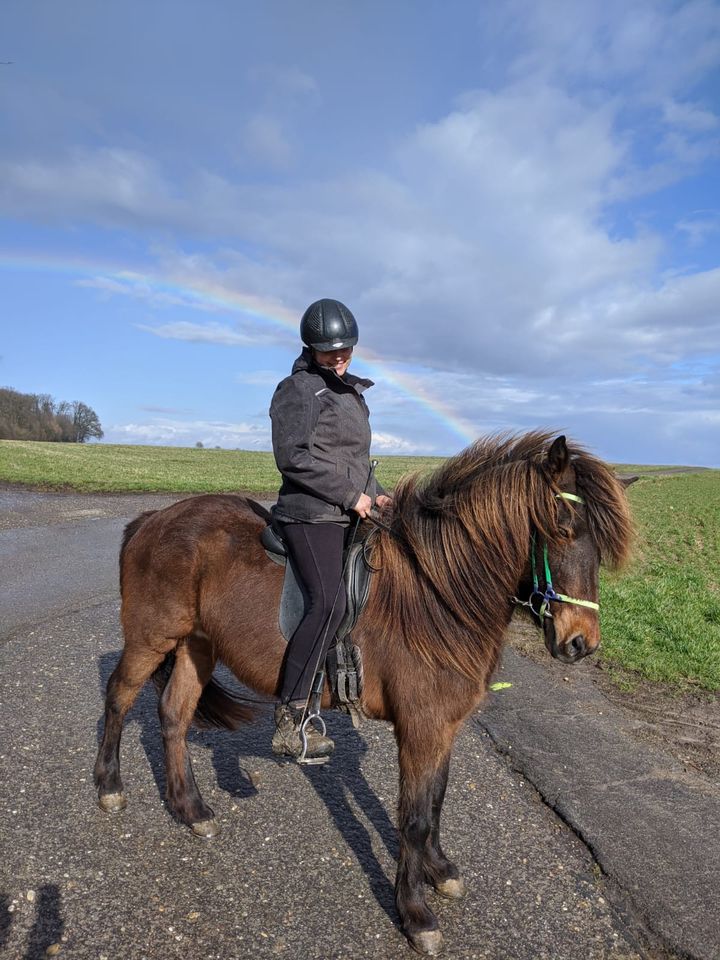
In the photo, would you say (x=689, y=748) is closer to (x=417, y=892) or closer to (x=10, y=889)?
(x=417, y=892)

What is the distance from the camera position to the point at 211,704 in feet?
17.2

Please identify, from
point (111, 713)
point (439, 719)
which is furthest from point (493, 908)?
point (111, 713)

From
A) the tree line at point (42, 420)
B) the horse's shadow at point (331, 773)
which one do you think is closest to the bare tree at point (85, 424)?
the tree line at point (42, 420)

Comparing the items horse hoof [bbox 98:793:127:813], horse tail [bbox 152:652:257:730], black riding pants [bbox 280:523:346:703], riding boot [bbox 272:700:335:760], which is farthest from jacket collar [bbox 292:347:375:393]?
horse hoof [bbox 98:793:127:813]

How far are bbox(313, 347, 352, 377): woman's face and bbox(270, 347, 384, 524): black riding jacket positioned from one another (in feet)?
0.20

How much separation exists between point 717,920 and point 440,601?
2.36 metres

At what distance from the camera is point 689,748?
6.05 meters

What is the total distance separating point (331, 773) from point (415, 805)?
1826 mm

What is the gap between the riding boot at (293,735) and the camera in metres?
Result: 4.05

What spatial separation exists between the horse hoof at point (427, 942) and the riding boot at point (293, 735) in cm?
109

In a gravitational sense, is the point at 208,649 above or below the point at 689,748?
above

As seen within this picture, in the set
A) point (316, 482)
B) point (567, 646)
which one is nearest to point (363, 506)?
point (316, 482)

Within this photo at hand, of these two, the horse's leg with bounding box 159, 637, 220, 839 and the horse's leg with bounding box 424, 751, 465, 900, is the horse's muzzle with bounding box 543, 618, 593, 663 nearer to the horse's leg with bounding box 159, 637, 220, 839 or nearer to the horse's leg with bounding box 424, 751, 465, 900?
the horse's leg with bounding box 424, 751, 465, 900

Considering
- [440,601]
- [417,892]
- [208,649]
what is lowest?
[417,892]
